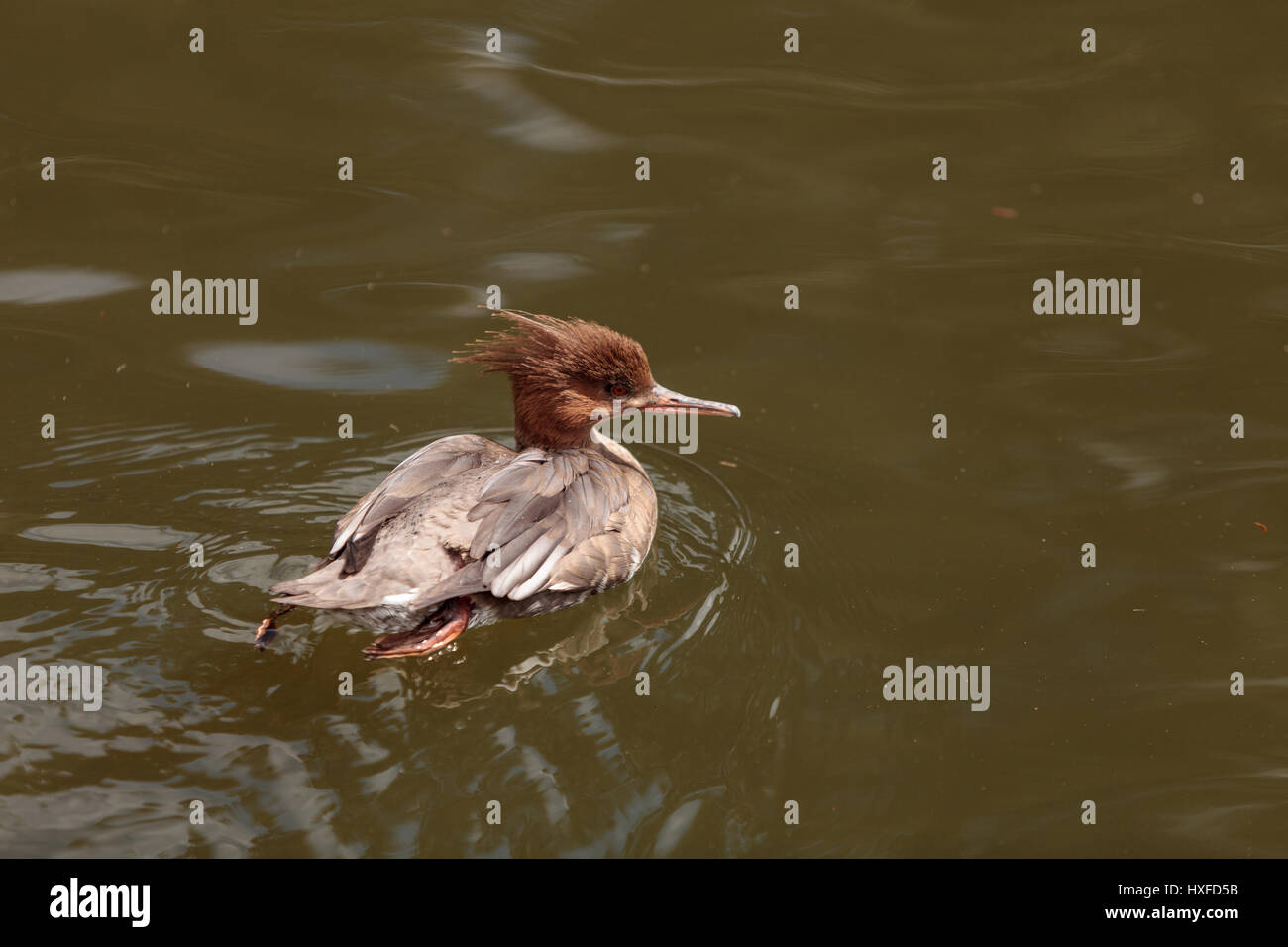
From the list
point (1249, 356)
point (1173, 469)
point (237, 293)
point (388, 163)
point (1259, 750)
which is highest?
point (388, 163)

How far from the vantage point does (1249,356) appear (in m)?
8.44

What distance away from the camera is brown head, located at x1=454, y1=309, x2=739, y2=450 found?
6.95 m

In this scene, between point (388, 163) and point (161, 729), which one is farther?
point (388, 163)

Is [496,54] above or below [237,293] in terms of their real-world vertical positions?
above

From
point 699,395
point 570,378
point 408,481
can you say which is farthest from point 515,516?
point 699,395

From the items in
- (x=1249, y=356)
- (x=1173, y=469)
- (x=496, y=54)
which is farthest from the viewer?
(x=496, y=54)

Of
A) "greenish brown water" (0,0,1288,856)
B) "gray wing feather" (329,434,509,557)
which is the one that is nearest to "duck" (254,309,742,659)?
"gray wing feather" (329,434,509,557)

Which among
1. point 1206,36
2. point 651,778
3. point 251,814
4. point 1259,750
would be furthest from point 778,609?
point 1206,36

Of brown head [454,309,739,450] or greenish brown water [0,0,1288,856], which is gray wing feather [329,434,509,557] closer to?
brown head [454,309,739,450]

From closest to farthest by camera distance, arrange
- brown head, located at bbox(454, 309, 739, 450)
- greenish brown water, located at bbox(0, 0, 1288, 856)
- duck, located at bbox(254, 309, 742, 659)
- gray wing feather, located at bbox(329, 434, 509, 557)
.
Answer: greenish brown water, located at bbox(0, 0, 1288, 856), duck, located at bbox(254, 309, 742, 659), gray wing feather, located at bbox(329, 434, 509, 557), brown head, located at bbox(454, 309, 739, 450)

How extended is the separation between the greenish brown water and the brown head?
677mm

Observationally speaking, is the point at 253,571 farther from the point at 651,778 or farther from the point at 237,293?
the point at 237,293

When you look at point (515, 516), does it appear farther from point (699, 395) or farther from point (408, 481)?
point (699, 395)

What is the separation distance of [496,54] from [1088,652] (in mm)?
Result: 6215
